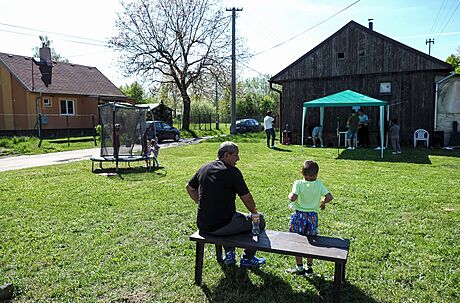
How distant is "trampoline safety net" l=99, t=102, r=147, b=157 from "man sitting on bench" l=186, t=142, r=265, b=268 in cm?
828

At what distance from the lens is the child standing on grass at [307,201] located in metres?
3.69

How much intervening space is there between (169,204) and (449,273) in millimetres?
4426

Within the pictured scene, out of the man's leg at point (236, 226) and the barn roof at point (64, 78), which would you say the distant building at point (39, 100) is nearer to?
the barn roof at point (64, 78)

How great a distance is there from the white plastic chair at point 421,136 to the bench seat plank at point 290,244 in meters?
16.6

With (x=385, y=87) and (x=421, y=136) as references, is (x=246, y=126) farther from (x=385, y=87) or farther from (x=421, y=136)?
(x=421, y=136)

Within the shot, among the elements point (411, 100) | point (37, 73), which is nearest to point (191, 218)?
point (411, 100)

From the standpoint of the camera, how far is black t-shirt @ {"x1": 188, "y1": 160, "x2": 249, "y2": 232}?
348 cm

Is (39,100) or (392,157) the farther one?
(39,100)

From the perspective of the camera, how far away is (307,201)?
3709mm

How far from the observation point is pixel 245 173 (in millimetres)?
10023

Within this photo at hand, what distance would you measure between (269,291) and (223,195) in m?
1.01

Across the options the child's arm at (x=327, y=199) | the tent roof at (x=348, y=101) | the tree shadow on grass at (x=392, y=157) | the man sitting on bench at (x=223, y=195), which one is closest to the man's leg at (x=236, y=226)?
the man sitting on bench at (x=223, y=195)

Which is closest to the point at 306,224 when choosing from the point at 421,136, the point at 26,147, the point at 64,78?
the point at 421,136

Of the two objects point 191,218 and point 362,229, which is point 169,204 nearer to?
point 191,218
